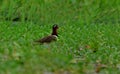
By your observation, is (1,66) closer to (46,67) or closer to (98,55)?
(46,67)

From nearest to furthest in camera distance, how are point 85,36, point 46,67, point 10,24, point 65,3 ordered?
point 46,67 → point 65,3 → point 85,36 → point 10,24

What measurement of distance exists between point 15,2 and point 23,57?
102 centimetres

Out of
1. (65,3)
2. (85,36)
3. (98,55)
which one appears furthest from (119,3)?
(85,36)

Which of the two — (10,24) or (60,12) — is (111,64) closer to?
(60,12)

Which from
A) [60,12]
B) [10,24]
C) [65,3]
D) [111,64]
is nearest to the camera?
[65,3]

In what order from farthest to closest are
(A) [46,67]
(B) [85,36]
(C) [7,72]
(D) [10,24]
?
1. (D) [10,24]
2. (B) [85,36]
3. (A) [46,67]
4. (C) [7,72]

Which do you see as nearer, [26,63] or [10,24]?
[26,63]

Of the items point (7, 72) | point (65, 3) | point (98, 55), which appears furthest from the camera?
point (98, 55)

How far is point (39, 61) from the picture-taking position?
6445 mm

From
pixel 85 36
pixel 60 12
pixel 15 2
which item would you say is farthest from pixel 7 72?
pixel 85 36

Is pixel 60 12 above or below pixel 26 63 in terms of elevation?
above

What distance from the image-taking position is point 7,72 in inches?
240

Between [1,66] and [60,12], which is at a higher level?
[60,12]

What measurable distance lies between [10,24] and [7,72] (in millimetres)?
16022
